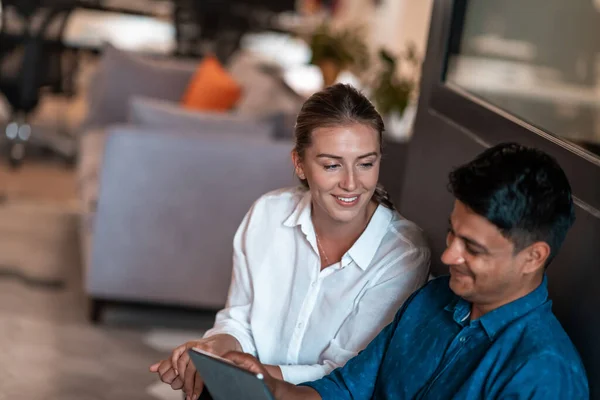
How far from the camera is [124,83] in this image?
203 inches

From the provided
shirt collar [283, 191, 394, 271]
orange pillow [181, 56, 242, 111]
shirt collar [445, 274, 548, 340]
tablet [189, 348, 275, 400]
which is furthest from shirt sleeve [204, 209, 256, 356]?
orange pillow [181, 56, 242, 111]

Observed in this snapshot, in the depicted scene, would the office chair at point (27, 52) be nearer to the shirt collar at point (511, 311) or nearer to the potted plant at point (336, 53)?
the potted plant at point (336, 53)

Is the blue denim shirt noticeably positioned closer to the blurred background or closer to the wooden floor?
the blurred background

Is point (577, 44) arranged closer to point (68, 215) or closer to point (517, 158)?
point (517, 158)

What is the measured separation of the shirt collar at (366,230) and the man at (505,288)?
35 centimetres

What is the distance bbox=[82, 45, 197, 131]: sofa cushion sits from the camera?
5145 mm

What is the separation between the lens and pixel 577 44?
1.96 meters

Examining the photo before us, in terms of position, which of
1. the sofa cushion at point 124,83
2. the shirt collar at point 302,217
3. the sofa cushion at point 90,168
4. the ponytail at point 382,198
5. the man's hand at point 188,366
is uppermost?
the ponytail at point 382,198

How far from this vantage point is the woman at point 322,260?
1.77 metres

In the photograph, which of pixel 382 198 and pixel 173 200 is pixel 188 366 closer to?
pixel 382 198

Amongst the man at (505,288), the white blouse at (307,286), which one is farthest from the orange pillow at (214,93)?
the man at (505,288)

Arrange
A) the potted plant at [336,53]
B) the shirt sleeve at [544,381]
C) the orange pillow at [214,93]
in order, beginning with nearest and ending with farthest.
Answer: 1. the shirt sleeve at [544,381]
2. the orange pillow at [214,93]
3. the potted plant at [336,53]

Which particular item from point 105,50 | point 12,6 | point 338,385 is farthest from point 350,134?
point 12,6

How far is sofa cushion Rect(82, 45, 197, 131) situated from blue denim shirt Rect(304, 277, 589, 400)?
3729 mm
